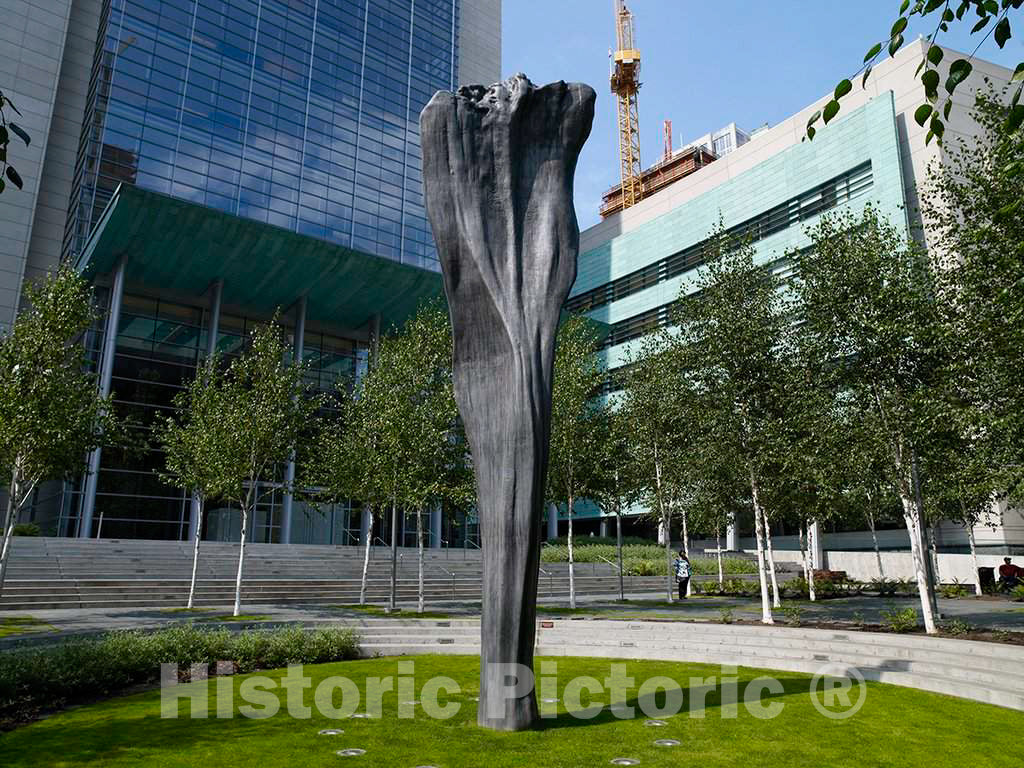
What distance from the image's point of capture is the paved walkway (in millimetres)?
16422

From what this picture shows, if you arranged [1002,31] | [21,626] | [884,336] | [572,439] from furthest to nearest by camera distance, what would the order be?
[572,439] → [884,336] → [21,626] → [1002,31]

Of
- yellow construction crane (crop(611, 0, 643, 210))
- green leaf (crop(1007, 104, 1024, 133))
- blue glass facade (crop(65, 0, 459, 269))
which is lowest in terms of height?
green leaf (crop(1007, 104, 1024, 133))

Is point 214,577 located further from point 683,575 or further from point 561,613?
point 683,575

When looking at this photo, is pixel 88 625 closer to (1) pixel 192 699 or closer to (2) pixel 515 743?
(1) pixel 192 699

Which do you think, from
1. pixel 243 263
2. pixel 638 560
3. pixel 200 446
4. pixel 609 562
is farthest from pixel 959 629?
pixel 243 263

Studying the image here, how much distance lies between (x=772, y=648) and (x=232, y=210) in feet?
130

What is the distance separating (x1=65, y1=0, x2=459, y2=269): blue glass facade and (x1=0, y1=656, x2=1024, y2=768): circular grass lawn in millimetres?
38562

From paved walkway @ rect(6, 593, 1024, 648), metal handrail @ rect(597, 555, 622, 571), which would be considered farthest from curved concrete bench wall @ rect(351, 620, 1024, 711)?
metal handrail @ rect(597, 555, 622, 571)

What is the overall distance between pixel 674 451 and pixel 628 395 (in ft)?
9.13

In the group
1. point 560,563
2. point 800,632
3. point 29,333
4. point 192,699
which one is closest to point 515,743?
point 192,699

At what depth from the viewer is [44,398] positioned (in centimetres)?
1694

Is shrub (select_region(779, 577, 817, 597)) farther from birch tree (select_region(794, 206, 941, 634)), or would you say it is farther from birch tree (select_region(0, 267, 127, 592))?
birch tree (select_region(0, 267, 127, 592))

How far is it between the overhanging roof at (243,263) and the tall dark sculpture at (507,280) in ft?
95.5

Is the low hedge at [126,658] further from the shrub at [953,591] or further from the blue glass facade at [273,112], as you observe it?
the blue glass facade at [273,112]
